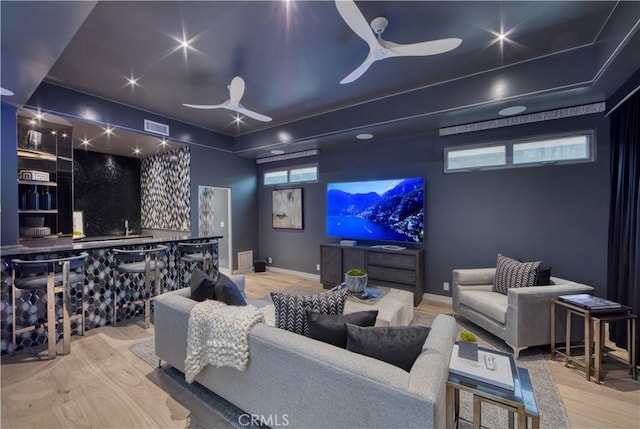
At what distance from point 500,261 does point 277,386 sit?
307 centimetres

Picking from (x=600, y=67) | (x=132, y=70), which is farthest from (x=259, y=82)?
(x=600, y=67)

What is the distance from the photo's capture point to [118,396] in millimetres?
2057

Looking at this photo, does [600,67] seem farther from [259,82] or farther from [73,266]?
[73,266]

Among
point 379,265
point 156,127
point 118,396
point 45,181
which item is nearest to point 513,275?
point 379,265

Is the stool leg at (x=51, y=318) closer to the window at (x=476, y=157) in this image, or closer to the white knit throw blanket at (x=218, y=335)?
the white knit throw blanket at (x=218, y=335)

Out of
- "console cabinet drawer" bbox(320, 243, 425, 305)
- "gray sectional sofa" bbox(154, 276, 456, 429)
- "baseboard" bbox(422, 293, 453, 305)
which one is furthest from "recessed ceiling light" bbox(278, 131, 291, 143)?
"gray sectional sofa" bbox(154, 276, 456, 429)

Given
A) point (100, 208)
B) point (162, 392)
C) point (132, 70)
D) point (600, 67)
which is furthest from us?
point (100, 208)

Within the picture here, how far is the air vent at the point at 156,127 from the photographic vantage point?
455 cm

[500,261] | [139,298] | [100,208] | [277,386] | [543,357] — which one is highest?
[100,208]

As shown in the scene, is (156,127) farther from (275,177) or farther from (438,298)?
(438,298)

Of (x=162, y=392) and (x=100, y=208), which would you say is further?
(x=100, y=208)

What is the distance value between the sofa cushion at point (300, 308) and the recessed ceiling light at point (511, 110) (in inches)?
126

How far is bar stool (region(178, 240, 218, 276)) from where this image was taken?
3.93 m

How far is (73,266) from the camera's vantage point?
278 cm
